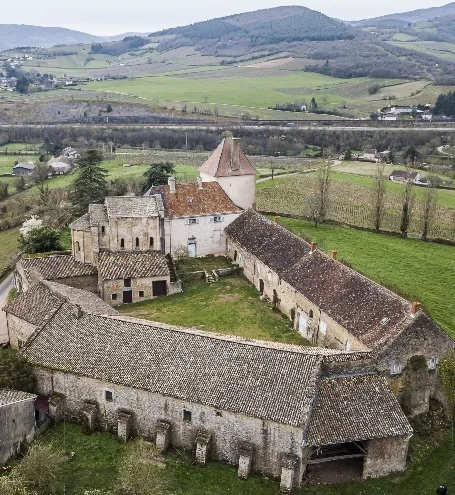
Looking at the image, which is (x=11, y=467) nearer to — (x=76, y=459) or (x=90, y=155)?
(x=76, y=459)

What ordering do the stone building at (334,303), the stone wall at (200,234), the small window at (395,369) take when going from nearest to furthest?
the small window at (395,369)
the stone building at (334,303)
the stone wall at (200,234)

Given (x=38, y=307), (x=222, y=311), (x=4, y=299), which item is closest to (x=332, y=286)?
(x=222, y=311)

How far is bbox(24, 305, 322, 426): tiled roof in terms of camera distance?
30.7 m

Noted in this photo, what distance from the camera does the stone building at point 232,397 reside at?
30219 mm

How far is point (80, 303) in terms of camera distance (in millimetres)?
41219

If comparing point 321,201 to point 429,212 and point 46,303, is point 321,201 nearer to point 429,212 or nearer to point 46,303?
point 429,212

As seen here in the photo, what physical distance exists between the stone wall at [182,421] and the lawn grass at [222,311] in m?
13.5

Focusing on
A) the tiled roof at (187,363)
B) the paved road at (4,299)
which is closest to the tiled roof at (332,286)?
the tiled roof at (187,363)

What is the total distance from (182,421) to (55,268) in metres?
24.6

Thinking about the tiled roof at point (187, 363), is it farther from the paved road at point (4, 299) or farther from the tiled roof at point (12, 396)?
the paved road at point (4, 299)

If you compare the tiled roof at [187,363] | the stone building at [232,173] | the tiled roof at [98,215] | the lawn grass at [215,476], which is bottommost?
the lawn grass at [215,476]

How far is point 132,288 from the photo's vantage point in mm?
→ 52500

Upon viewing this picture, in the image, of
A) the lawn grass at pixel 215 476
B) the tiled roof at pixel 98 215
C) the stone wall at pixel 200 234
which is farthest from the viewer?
the stone wall at pixel 200 234

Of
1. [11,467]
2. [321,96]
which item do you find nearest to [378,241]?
[11,467]
